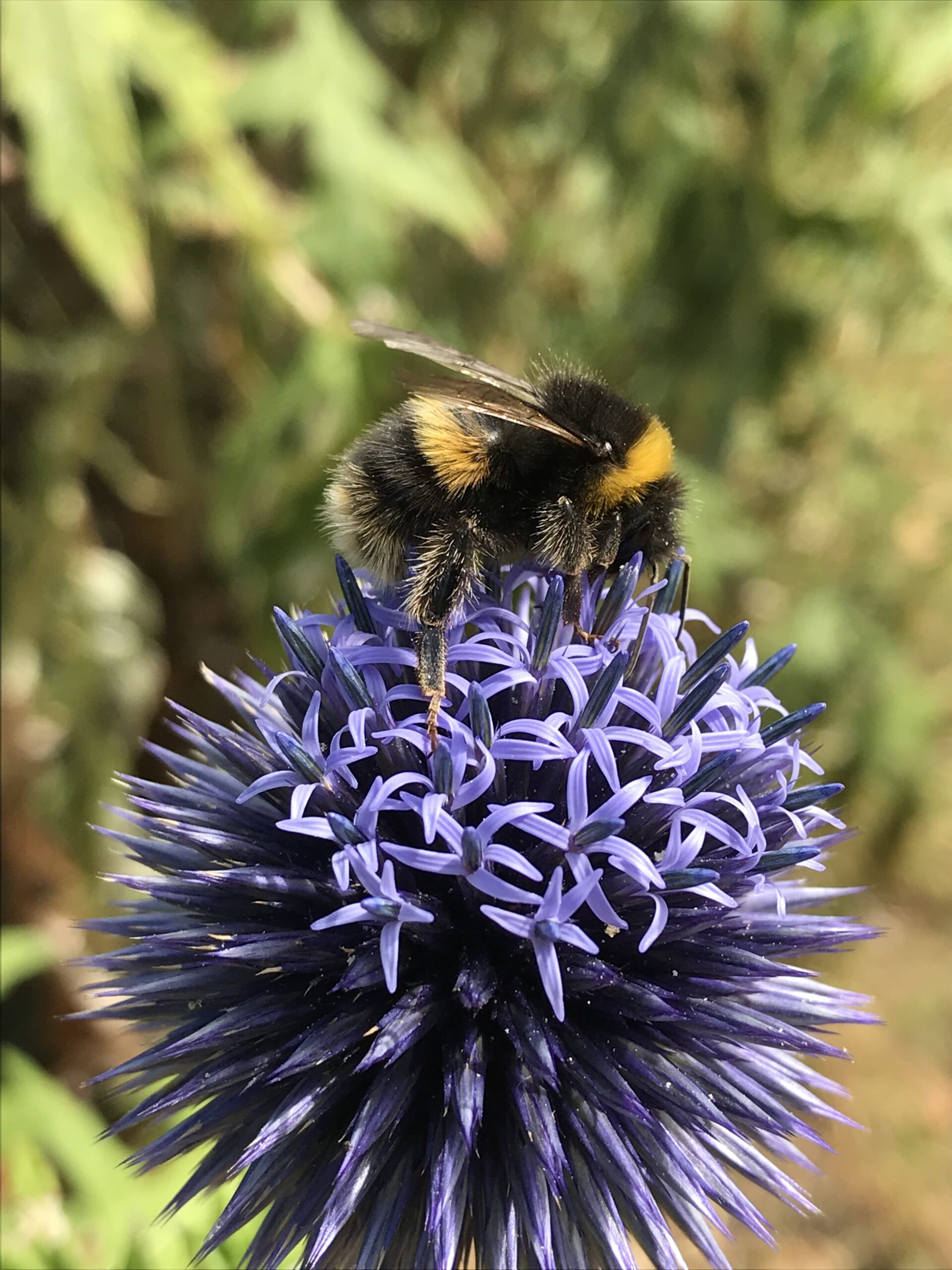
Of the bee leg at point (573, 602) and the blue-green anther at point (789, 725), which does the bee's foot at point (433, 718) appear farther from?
the blue-green anther at point (789, 725)

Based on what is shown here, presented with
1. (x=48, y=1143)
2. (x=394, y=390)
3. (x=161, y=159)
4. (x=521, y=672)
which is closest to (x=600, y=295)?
(x=394, y=390)

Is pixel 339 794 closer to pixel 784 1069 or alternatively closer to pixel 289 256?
pixel 784 1069

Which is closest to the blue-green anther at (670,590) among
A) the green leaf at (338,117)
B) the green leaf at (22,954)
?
the green leaf at (338,117)

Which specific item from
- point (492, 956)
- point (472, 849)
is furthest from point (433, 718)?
point (492, 956)

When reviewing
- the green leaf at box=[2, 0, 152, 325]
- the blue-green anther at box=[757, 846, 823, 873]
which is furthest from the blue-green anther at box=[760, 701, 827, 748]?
the green leaf at box=[2, 0, 152, 325]

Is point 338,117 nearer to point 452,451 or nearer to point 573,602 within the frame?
point 452,451

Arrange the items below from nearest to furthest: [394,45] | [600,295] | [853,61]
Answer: [853,61]
[394,45]
[600,295]

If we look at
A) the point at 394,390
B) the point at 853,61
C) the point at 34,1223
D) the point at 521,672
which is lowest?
the point at 34,1223

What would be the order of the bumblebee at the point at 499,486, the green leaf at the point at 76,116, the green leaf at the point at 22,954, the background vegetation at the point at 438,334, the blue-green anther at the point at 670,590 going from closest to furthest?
the bumblebee at the point at 499,486
the blue-green anther at the point at 670,590
the green leaf at the point at 76,116
the green leaf at the point at 22,954
the background vegetation at the point at 438,334
